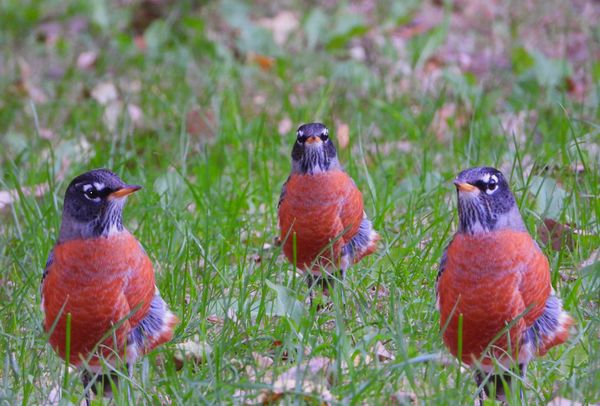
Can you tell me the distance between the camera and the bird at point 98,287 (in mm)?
3221

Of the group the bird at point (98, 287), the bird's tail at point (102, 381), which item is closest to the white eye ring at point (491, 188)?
the bird at point (98, 287)

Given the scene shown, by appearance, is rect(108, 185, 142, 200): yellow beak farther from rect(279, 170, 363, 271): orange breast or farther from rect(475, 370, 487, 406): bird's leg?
rect(475, 370, 487, 406): bird's leg

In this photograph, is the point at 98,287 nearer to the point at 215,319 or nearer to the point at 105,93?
the point at 215,319

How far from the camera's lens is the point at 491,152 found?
534cm

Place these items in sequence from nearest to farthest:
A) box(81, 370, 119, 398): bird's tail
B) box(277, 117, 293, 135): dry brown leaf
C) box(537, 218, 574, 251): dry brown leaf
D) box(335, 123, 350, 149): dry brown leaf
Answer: box(81, 370, 119, 398): bird's tail
box(537, 218, 574, 251): dry brown leaf
box(335, 123, 350, 149): dry brown leaf
box(277, 117, 293, 135): dry brown leaf

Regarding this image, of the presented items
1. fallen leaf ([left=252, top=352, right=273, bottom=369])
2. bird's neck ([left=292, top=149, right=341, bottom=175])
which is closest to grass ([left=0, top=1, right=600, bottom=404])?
fallen leaf ([left=252, top=352, right=273, bottom=369])

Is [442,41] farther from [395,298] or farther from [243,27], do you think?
[395,298]

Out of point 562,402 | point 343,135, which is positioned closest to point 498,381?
point 562,402

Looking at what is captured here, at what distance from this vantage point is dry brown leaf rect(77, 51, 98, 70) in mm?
7996

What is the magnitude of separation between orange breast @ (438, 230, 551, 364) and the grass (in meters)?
0.16

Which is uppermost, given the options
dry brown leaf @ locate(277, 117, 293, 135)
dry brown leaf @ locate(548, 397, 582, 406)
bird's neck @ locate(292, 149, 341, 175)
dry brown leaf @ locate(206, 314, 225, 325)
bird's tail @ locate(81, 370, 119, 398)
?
bird's neck @ locate(292, 149, 341, 175)

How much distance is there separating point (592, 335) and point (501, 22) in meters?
5.31

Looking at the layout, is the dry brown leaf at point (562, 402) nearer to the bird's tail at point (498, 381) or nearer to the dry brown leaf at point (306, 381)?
the bird's tail at point (498, 381)

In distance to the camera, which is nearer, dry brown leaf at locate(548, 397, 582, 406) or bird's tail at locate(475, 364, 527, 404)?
dry brown leaf at locate(548, 397, 582, 406)
